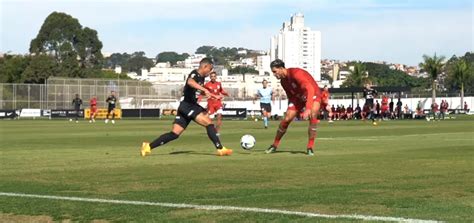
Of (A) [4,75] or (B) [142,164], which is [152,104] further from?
(B) [142,164]

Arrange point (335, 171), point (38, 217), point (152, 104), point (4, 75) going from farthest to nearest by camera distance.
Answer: point (4, 75) < point (152, 104) < point (335, 171) < point (38, 217)

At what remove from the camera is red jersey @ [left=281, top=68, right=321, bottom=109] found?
16516 millimetres

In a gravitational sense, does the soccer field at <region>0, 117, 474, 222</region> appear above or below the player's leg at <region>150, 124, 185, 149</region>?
below

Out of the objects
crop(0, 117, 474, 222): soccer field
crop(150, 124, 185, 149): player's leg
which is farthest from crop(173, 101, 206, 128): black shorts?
crop(0, 117, 474, 222): soccer field

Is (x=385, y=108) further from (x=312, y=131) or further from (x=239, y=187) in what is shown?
(x=239, y=187)

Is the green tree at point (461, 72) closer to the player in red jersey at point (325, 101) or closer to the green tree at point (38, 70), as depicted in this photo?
the green tree at point (38, 70)

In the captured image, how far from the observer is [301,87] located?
1681 cm

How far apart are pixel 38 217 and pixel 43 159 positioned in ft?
26.2

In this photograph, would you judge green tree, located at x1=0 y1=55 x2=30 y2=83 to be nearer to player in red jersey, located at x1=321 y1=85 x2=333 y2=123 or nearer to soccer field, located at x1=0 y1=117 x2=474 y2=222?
player in red jersey, located at x1=321 y1=85 x2=333 y2=123

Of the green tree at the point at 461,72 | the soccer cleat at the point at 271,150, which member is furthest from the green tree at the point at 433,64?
the soccer cleat at the point at 271,150

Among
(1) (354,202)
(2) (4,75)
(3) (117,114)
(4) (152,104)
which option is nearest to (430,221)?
(1) (354,202)

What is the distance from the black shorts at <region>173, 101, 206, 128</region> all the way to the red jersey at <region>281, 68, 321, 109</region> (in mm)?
1835

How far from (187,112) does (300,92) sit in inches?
91.9

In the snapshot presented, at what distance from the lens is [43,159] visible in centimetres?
1573
